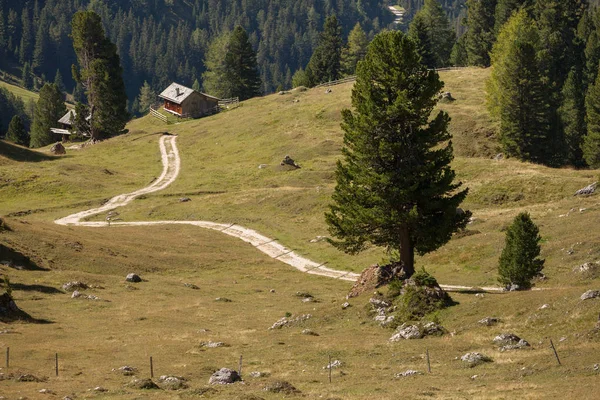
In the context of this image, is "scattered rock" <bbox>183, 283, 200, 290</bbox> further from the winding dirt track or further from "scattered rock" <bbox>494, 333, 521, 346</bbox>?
"scattered rock" <bbox>494, 333, 521, 346</bbox>

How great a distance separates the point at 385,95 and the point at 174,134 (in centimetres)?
10677

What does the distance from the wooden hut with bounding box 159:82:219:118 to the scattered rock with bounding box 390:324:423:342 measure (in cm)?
13587

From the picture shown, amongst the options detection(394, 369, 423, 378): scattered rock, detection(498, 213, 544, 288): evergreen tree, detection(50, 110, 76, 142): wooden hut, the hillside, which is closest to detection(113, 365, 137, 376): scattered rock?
the hillside

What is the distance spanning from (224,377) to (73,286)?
2838 centimetres

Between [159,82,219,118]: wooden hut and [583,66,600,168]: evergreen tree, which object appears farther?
[159,82,219,118]: wooden hut

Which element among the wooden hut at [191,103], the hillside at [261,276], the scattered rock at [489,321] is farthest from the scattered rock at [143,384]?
the wooden hut at [191,103]

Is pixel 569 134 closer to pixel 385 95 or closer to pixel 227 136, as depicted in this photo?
pixel 227 136

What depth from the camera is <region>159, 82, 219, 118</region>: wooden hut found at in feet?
570

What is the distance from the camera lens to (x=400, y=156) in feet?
172

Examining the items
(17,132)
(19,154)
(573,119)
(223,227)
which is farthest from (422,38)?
(17,132)

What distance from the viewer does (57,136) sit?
604ft

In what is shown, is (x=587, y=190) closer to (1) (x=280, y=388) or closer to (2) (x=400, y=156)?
(2) (x=400, y=156)

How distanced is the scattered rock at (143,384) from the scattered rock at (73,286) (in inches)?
1068

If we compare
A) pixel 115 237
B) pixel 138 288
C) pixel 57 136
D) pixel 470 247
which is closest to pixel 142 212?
pixel 115 237
